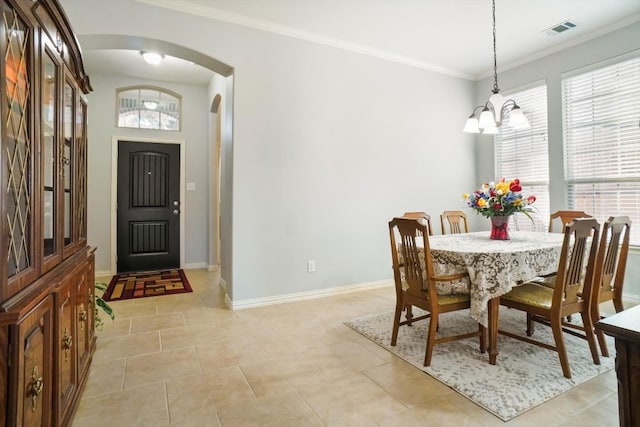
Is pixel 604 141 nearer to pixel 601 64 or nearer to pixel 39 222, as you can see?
pixel 601 64

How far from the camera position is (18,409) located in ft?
3.33

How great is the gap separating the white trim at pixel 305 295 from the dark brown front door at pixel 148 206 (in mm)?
2371

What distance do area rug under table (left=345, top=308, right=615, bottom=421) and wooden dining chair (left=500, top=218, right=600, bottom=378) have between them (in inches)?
5.3

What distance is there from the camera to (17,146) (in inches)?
45.9

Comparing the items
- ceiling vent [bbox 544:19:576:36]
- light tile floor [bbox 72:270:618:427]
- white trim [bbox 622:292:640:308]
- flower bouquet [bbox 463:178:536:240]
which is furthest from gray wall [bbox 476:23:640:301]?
light tile floor [bbox 72:270:618:427]

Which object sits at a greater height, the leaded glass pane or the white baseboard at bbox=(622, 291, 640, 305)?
the leaded glass pane

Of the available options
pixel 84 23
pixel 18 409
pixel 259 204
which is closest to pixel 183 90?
pixel 84 23

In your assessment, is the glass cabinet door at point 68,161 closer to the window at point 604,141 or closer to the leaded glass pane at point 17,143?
the leaded glass pane at point 17,143

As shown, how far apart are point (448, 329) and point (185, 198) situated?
441 cm

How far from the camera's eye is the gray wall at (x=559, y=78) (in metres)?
3.56

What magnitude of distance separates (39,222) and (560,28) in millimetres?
4838

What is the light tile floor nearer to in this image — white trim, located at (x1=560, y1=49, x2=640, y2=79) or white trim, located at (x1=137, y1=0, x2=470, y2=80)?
white trim, located at (x1=137, y1=0, x2=470, y2=80)

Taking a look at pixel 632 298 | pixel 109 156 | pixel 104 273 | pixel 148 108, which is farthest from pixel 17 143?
pixel 632 298

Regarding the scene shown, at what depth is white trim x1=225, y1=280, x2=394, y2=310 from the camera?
11.5 feet
